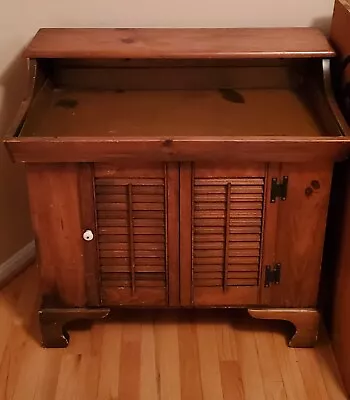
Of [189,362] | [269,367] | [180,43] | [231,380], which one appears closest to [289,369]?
[269,367]

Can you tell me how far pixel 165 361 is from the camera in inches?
69.0

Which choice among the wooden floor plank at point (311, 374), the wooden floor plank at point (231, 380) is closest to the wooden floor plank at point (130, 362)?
the wooden floor plank at point (231, 380)

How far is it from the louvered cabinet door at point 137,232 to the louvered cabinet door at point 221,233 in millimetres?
36

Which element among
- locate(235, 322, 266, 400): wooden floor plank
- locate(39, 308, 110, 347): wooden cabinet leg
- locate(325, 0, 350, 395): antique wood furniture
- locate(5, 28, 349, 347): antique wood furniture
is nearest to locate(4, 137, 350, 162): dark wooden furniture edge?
locate(5, 28, 349, 347): antique wood furniture

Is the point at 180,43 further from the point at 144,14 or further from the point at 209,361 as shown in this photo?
the point at 209,361

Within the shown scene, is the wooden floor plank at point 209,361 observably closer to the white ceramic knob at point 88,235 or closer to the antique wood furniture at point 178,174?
the antique wood furniture at point 178,174

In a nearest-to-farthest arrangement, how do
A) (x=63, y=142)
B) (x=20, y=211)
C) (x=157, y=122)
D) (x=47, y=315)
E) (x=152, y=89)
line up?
(x=63, y=142) → (x=157, y=122) → (x=47, y=315) → (x=152, y=89) → (x=20, y=211)

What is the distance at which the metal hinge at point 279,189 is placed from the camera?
1.57 meters

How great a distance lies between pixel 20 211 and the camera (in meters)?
2.05

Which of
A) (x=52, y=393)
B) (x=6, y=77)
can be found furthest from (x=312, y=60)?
(x=52, y=393)

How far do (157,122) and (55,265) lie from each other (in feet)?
1.46

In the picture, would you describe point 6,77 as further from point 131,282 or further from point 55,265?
point 131,282

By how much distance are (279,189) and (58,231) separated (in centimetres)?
55

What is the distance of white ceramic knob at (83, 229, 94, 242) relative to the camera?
164 centimetres
